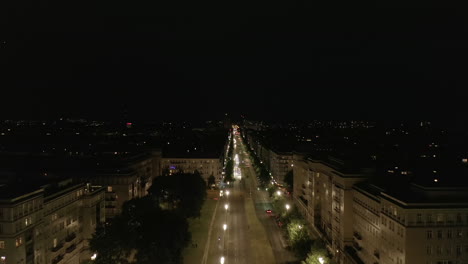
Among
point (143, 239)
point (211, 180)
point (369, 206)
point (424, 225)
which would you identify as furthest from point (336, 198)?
point (211, 180)

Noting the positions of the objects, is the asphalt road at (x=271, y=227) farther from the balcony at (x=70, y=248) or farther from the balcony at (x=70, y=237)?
the balcony at (x=70, y=237)

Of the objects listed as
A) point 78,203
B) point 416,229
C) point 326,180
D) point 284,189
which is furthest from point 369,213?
point 284,189

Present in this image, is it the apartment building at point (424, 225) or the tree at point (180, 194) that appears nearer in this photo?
the apartment building at point (424, 225)

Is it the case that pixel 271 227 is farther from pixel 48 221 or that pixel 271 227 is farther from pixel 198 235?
pixel 48 221

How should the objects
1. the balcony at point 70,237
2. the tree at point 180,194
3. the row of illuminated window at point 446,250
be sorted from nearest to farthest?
the row of illuminated window at point 446,250, the balcony at point 70,237, the tree at point 180,194

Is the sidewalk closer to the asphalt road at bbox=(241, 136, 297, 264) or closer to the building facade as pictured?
the asphalt road at bbox=(241, 136, 297, 264)

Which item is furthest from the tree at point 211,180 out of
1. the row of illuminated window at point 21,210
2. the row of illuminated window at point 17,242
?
the row of illuminated window at point 17,242
